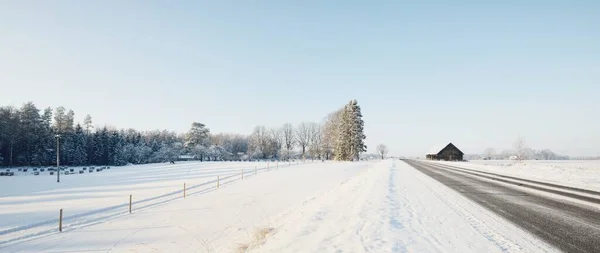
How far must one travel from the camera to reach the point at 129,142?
104875 mm

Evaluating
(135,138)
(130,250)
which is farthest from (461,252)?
(135,138)

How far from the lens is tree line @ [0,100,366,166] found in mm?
72438

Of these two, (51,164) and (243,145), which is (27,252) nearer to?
(51,164)

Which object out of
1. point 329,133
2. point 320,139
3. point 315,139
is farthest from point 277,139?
point 329,133

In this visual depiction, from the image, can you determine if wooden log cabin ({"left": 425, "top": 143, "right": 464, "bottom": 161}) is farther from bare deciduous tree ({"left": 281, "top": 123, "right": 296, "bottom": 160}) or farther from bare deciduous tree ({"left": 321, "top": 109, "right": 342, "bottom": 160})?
bare deciduous tree ({"left": 281, "top": 123, "right": 296, "bottom": 160})

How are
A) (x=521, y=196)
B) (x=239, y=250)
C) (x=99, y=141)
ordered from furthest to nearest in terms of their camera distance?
1. (x=99, y=141)
2. (x=521, y=196)
3. (x=239, y=250)

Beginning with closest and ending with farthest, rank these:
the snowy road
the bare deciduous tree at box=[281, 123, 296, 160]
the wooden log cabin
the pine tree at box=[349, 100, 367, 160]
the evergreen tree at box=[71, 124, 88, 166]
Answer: the snowy road → the pine tree at box=[349, 100, 367, 160] → the evergreen tree at box=[71, 124, 88, 166] → the wooden log cabin → the bare deciduous tree at box=[281, 123, 296, 160]

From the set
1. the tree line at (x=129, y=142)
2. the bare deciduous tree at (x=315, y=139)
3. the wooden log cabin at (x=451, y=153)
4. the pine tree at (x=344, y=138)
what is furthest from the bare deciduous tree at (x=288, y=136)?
the wooden log cabin at (x=451, y=153)

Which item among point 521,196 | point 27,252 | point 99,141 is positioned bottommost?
point 27,252

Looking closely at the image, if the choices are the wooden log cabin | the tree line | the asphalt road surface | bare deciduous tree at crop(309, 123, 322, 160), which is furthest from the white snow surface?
the wooden log cabin

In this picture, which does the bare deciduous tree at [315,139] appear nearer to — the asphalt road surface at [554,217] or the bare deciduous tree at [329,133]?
the bare deciduous tree at [329,133]

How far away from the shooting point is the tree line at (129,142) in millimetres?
72438

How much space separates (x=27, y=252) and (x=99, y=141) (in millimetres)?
93356

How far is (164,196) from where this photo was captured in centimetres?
2281
